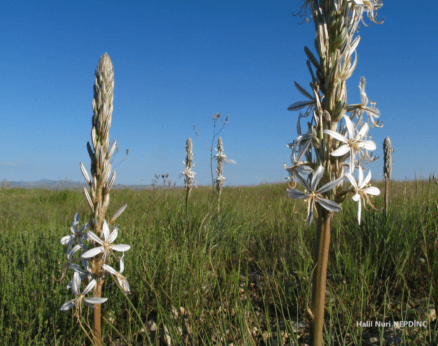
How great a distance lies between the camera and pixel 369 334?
2.47 meters

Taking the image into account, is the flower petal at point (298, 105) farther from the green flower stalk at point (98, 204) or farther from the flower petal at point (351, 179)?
the green flower stalk at point (98, 204)

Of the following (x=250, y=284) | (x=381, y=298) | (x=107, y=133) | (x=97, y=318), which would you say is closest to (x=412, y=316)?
(x=381, y=298)

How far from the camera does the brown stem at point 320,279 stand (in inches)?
58.6

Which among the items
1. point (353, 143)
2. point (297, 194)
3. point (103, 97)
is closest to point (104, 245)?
point (103, 97)

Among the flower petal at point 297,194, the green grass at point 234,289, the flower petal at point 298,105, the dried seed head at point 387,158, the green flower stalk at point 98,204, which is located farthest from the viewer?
the dried seed head at point 387,158

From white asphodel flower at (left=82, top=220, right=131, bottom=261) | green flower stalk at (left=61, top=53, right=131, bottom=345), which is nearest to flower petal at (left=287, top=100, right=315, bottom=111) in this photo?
green flower stalk at (left=61, top=53, right=131, bottom=345)

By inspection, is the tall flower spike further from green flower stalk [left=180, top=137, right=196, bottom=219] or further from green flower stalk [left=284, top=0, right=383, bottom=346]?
green flower stalk [left=284, top=0, right=383, bottom=346]

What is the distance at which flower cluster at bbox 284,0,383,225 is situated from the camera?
1521 mm

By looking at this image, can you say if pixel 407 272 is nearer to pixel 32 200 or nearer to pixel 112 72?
pixel 112 72

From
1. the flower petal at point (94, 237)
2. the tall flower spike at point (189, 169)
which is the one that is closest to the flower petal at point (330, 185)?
the flower petal at point (94, 237)

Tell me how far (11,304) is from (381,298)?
12.4 feet

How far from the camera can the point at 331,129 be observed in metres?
1.59

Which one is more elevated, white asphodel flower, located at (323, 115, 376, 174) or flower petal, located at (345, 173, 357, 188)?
white asphodel flower, located at (323, 115, 376, 174)

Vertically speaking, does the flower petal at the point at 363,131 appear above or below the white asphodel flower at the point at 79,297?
above
